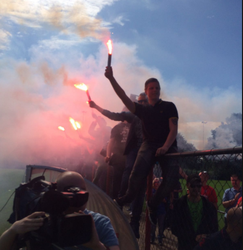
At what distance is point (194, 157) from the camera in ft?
9.21

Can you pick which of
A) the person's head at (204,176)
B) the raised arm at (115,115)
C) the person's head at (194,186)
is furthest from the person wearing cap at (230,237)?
the raised arm at (115,115)

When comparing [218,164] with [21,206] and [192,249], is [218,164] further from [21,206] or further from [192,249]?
[21,206]

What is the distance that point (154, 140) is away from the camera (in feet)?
12.4

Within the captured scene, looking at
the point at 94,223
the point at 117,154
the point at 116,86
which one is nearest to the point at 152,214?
the point at 116,86

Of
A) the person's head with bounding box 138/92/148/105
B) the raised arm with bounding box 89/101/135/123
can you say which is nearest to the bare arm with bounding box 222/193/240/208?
the raised arm with bounding box 89/101/135/123

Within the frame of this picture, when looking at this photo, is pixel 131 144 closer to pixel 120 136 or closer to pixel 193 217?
pixel 120 136

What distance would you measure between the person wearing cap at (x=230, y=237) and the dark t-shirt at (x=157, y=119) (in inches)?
51.9

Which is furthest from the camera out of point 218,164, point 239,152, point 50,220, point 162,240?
point 162,240

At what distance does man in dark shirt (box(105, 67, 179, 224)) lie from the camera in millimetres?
3510

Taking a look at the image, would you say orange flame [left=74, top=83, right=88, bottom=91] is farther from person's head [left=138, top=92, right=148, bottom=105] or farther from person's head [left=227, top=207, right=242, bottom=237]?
person's head [left=227, top=207, right=242, bottom=237]

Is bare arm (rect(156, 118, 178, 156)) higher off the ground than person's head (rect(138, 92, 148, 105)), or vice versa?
person's head (rect(138, 92, 148, 105))

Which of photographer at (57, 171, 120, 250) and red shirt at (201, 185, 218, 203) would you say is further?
red shirt at (201, 185, 218, 203)

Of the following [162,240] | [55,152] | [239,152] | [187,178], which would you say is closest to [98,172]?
[162,240]

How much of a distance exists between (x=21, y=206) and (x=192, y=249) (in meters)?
1.77
